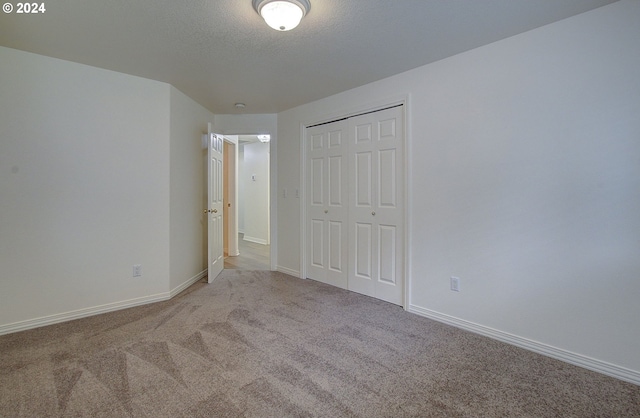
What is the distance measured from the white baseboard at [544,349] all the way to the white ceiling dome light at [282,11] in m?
2.65

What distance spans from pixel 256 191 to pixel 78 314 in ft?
16.3

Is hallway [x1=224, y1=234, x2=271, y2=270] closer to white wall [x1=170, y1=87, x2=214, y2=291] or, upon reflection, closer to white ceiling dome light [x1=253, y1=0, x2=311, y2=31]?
white wall [x1=170, y1=87, x2=214, y2=291]

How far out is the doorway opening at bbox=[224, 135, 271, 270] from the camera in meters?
5.39

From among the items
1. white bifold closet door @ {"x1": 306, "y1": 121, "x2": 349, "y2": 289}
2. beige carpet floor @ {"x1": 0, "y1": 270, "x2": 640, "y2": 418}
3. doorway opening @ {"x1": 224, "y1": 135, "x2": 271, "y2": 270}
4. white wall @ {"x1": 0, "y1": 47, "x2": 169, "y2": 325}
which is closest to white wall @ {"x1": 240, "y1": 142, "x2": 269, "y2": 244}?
doorway opening @ {"x1": 224, "y1": 135, "x2": 271, "y2": 270}

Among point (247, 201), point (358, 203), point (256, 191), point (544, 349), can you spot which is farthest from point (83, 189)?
point (247, 201)

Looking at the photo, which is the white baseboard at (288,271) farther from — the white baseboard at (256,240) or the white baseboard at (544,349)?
the white baseboard at (256,240)

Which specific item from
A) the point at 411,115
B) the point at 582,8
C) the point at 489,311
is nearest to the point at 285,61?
the point at 411,115

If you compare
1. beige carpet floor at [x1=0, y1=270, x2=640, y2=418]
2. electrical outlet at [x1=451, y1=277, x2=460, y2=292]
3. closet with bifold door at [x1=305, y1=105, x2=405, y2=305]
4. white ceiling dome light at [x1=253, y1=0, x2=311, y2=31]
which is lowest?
beige carpet floor at [x1=0, y1=270, x2=640, y2=418]

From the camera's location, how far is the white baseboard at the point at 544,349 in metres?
1.82

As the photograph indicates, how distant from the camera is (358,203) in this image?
3.36 m

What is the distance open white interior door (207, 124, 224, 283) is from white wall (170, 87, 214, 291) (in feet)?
→ 0.63

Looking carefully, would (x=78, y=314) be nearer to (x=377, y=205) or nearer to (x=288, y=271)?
(x=288, y=271)

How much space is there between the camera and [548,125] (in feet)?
6.80

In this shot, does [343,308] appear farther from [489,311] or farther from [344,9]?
[344,9]
